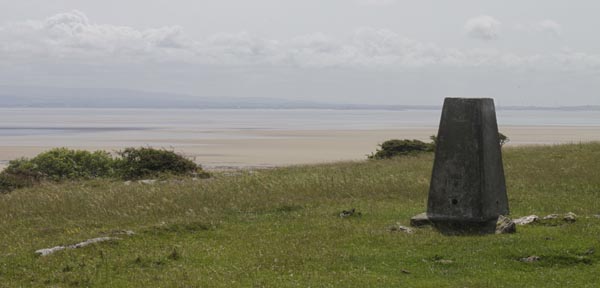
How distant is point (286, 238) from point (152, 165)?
1855 centimetres

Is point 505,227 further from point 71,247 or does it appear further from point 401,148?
point 401,148

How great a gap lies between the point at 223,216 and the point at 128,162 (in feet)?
51.5

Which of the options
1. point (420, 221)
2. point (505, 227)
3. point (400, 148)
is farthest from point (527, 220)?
point (400, 148)

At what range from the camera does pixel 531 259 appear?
13062 mm

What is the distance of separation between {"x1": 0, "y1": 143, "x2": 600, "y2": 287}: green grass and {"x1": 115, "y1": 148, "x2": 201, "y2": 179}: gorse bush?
689 centimetres

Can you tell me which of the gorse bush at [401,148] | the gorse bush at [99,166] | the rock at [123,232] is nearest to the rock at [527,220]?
the rock at [123,232]

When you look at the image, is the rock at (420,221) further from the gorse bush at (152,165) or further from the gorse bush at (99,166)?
the gorse bush at (152,165)

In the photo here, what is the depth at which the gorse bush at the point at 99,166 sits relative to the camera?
32906mm

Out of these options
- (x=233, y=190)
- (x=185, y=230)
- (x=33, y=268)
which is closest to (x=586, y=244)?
(x=185, y=230)

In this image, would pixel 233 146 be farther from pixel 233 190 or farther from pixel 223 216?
pixel 223 216

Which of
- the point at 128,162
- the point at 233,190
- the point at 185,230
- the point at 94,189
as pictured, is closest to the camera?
the point at 185,230

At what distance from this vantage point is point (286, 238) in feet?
51.8

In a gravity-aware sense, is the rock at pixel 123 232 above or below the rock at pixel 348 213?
below

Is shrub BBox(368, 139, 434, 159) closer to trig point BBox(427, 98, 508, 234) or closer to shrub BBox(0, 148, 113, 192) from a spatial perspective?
shrub BBox(0, 148, 113, 192)
